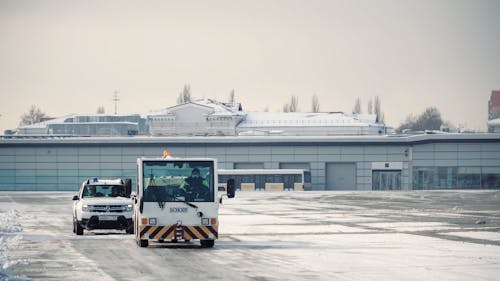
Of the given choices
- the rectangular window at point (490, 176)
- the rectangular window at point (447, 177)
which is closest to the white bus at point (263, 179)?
the rectangular window at point (447, 177)

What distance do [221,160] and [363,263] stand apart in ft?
298

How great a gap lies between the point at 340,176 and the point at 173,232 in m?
86.3

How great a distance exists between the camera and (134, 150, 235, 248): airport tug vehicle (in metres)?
26.2

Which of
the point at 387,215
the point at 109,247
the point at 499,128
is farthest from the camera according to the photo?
the point at 499,128

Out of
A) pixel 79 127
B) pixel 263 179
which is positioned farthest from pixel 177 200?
pixel 79 127

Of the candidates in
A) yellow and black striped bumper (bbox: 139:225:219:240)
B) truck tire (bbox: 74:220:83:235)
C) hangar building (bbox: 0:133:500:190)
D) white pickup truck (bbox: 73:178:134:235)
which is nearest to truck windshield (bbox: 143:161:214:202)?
yellow and black striped bumper (bbox: 139:225:219:240)

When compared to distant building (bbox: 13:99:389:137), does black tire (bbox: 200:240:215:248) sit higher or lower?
lower

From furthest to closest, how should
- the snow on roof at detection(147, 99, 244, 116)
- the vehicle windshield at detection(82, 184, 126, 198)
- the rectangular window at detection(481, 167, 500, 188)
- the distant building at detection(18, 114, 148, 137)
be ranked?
the distant building at detection(18, 114, 148, 137)
the snow on roof at detection(147, 99, 244, 116)
the rectangular window at detection(481, 167, 500, 188)
the vehicle windshield at detection(82, 184, 126, 198)

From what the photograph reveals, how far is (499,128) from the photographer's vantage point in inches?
5202

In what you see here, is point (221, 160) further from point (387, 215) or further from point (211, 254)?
point (211, 254)

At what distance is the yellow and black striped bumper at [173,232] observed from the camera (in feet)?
85.9

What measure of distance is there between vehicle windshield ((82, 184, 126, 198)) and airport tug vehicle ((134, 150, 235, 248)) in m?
6.51

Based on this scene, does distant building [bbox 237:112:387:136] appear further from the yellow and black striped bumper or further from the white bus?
the yellow and black striped bumper

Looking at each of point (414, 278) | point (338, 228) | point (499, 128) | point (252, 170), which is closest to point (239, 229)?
point (338, 228)
